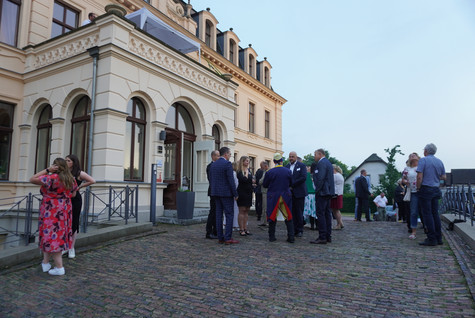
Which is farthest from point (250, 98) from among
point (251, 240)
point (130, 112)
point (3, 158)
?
point (251, 240)

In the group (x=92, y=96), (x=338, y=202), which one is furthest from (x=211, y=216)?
(x=92, y=96)

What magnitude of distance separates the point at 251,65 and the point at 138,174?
49.1ft

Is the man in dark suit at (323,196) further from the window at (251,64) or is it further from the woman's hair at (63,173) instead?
the window at (251,64)

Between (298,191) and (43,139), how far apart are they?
859 cm

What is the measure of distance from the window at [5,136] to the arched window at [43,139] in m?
0.95

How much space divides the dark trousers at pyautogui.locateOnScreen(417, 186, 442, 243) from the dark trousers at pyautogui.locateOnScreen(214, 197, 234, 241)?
3501mm

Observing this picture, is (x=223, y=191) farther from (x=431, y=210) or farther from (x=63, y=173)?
(x=431, y=210)

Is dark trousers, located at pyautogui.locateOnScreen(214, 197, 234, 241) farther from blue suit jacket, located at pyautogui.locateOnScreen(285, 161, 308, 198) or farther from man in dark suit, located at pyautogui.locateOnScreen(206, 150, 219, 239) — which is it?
blue suit jacket, located at pyautogui.locateOnScreen(285, 161, 308, 198)

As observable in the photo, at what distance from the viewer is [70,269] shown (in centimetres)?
444

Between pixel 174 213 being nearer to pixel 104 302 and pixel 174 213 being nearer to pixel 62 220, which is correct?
pixel 62 220

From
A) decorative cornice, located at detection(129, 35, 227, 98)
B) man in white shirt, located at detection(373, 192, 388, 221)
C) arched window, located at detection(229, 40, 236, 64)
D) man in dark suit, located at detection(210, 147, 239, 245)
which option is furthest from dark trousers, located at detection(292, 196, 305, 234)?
arched window, located at detection(229, 40, 236, 64)

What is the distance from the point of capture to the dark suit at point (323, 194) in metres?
6.05

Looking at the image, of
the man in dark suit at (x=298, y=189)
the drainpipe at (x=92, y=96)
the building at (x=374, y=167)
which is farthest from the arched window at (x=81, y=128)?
the building at (x=374, y=167)

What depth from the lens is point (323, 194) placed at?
6.07m
